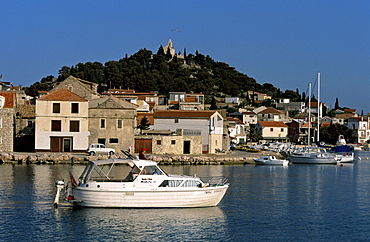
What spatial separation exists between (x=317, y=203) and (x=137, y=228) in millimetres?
11930

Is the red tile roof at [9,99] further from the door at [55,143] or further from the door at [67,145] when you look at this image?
the door at [67,145]

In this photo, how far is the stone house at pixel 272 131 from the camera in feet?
364

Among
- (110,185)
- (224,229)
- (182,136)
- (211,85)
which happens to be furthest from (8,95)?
(211,85)

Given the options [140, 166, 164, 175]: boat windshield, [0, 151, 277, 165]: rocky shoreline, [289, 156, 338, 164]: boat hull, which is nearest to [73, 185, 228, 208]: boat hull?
[140, 166, 164, 175]: boat windshield

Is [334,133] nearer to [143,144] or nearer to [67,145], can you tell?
[143,144]

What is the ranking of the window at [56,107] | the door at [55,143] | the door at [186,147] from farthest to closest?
the door at [186,147], the door at [55,143], the window at [56,107]

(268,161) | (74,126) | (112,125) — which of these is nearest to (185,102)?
(268,161)

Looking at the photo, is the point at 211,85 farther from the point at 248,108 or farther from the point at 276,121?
the point at 276,121

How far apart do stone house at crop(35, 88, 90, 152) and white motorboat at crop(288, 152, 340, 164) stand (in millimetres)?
24455

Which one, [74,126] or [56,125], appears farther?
[74,126]

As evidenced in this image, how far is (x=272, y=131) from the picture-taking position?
11144 centimetres

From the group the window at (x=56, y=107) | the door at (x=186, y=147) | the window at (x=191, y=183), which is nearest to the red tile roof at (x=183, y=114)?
the door at (x=186, y=147)

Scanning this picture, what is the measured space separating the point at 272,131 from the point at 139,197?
291 ft

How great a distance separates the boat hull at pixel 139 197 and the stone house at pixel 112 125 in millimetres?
29407
